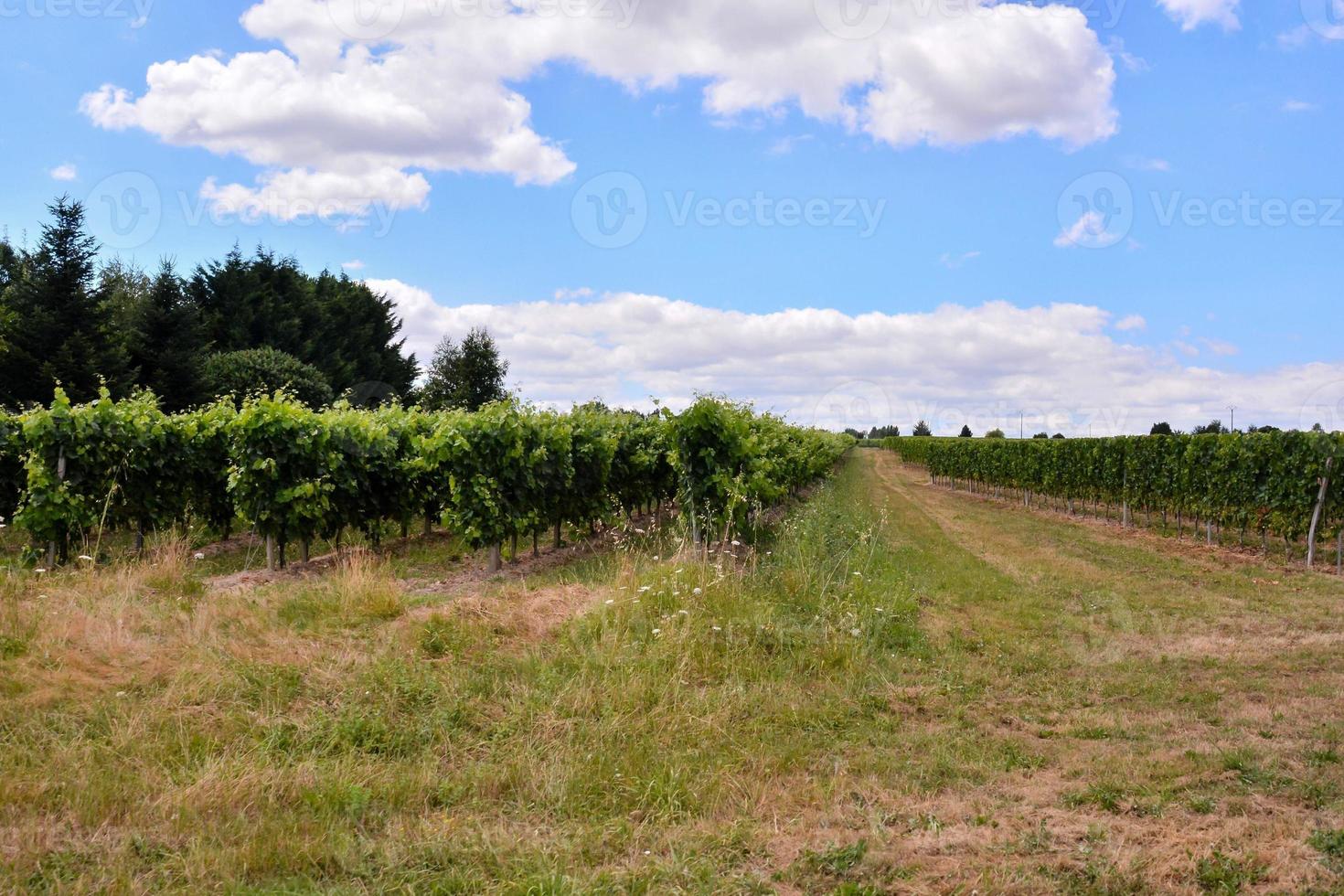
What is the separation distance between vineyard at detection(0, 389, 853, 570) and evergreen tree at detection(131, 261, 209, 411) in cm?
1541

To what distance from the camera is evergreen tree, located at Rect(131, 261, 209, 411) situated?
95.0 feet

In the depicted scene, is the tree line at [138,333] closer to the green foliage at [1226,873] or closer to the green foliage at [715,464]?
the green foliage at [715,464]

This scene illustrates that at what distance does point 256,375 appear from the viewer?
29.6 meters

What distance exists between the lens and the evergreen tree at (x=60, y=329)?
26203 mm

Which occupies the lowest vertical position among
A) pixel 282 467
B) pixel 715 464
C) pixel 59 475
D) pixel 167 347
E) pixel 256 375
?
pixel 59 475

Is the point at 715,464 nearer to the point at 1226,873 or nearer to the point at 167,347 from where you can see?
the point at 1226,873

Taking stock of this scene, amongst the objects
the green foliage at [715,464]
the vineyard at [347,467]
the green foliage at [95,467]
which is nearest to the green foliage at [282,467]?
the vineyard at [347,467]

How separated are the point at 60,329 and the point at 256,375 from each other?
5622 millimetres

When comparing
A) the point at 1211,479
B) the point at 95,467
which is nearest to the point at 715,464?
the point at 95,467

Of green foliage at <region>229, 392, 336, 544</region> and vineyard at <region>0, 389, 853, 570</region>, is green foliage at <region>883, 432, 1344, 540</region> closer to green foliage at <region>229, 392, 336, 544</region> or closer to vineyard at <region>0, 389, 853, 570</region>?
vineyard at <region>0, 389, 853, 570</region>

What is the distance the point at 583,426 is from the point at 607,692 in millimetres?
8383

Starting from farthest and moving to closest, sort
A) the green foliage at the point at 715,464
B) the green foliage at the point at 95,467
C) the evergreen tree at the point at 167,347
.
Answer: the evergreen tree at the point at 167,347 < the green foliage at the point at 95,467 < the green foliage at the point at 715,464

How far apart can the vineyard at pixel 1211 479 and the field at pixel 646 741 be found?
862cm

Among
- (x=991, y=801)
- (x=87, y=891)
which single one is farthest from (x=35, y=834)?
(x=991, y=801)
